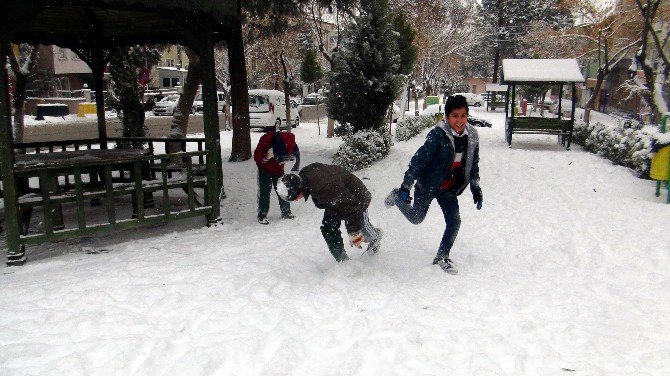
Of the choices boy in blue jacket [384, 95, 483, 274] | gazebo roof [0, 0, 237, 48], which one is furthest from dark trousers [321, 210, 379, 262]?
gazebo roof [0, 0, 237, 48]

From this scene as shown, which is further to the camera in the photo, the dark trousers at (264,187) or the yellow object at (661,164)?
the yellow object at (661,164)

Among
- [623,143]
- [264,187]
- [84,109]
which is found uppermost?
[84,109]

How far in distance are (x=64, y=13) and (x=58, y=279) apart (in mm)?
5359

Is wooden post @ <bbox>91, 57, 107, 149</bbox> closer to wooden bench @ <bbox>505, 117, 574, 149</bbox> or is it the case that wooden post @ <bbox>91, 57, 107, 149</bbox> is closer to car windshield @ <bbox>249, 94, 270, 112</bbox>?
wooden bench @ <bbox>505, 117, 574, 149</bbox>

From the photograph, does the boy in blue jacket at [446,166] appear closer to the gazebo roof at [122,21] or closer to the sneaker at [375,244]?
the sneaker at [375,244]

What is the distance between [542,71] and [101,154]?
1301cm

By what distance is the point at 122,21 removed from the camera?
841 cm

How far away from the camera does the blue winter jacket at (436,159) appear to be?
4766mm

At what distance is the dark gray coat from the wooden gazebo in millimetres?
2656

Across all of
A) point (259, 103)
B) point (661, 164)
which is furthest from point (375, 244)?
point (259, 103)

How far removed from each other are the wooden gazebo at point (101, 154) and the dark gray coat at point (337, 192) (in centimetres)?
266

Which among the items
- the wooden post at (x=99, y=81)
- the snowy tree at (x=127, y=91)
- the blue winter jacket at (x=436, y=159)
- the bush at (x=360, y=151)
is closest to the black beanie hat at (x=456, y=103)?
the blue winter jacket at (x=436, y=159)

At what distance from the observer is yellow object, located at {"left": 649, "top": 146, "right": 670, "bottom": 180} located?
7812 mm

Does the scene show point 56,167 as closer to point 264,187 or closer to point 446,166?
point 264,187
